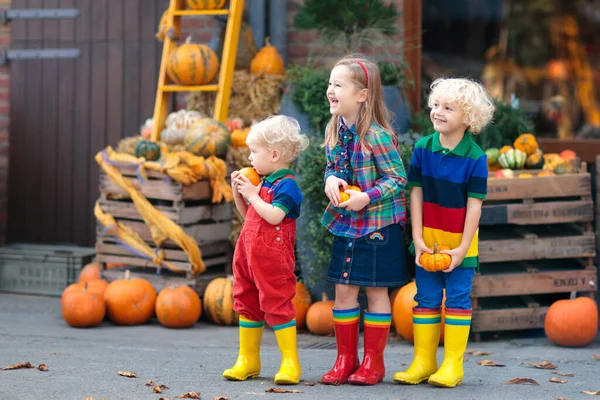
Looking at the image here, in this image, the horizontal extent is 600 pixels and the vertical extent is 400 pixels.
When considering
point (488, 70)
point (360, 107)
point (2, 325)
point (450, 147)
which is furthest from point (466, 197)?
point (488, 70)

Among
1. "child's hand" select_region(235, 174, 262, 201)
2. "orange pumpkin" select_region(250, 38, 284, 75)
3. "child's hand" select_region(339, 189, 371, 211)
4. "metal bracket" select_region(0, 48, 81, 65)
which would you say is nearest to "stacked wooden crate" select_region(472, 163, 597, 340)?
"child's hand" select_region(339, 189, 371, 211)

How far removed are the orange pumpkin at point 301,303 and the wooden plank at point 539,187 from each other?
132cm

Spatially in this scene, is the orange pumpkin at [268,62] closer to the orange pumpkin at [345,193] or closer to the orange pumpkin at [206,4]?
the orange pumpkin at [206,4]

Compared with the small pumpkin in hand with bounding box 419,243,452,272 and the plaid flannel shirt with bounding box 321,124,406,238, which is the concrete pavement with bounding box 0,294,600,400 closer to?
the small pumpkin in hand with bounding box 419,243,452,272

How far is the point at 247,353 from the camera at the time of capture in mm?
4570

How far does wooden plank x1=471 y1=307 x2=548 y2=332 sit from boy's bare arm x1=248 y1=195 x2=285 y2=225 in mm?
1917

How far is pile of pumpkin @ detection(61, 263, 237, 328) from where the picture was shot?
241 inches

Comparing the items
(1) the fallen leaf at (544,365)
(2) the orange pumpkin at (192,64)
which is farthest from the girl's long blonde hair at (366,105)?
(2) the orange pumpkin at (192,64)

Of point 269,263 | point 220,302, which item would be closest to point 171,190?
point 220,302

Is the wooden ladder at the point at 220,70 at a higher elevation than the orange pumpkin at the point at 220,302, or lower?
higher

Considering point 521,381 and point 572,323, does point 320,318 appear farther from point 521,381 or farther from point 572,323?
point 521,381

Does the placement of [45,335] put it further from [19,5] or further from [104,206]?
[19,5]

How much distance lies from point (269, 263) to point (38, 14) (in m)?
4.37

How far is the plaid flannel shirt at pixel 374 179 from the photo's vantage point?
4469 mm
